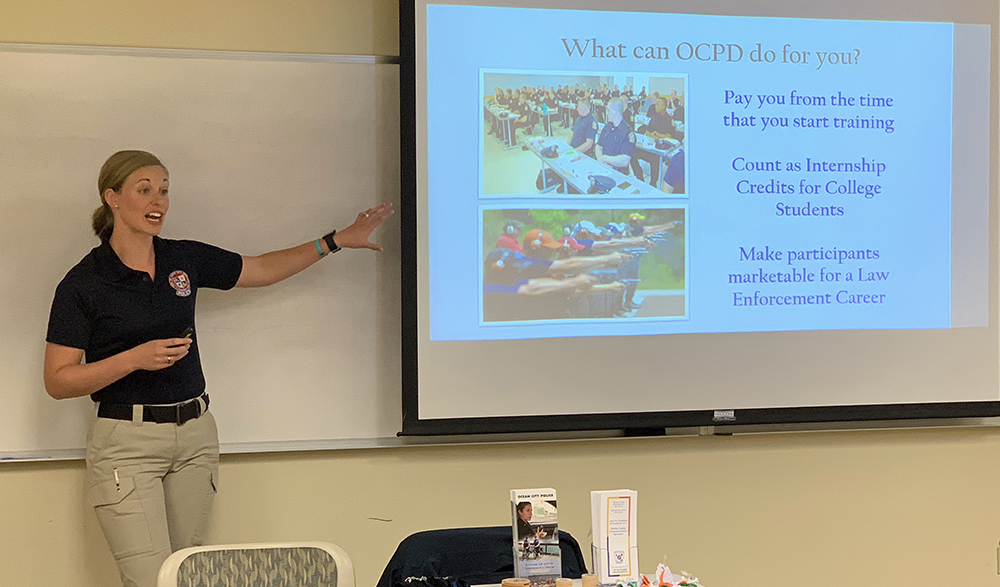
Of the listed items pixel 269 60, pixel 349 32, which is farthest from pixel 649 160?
pixel 269 60

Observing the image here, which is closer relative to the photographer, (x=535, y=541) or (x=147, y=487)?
(x=535, y=541)

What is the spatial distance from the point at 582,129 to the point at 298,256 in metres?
1.04

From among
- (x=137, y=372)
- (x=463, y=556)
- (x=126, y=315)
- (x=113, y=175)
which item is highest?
(x=113, y=175)

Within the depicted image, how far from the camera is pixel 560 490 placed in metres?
3.24

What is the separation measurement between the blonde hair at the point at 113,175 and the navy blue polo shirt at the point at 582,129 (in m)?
1.34

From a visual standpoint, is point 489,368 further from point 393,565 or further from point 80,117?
point 80,117

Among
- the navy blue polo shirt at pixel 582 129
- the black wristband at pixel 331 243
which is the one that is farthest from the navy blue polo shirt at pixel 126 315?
the navy blue polo shirt at pixel 582 129

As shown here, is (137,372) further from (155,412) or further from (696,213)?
(696,213)

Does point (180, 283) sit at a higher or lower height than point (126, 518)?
higher

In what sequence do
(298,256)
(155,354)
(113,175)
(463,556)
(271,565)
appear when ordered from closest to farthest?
(271,565), (463,556), (155,354), (113,175), (298,256)

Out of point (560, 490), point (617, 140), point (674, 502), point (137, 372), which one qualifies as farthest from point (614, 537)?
point (617, 140)

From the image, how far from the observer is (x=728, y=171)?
323 cm

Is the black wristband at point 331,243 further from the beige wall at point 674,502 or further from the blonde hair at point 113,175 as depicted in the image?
the beige wall at point 674,502

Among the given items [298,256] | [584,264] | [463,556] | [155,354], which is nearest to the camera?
[463,556]
